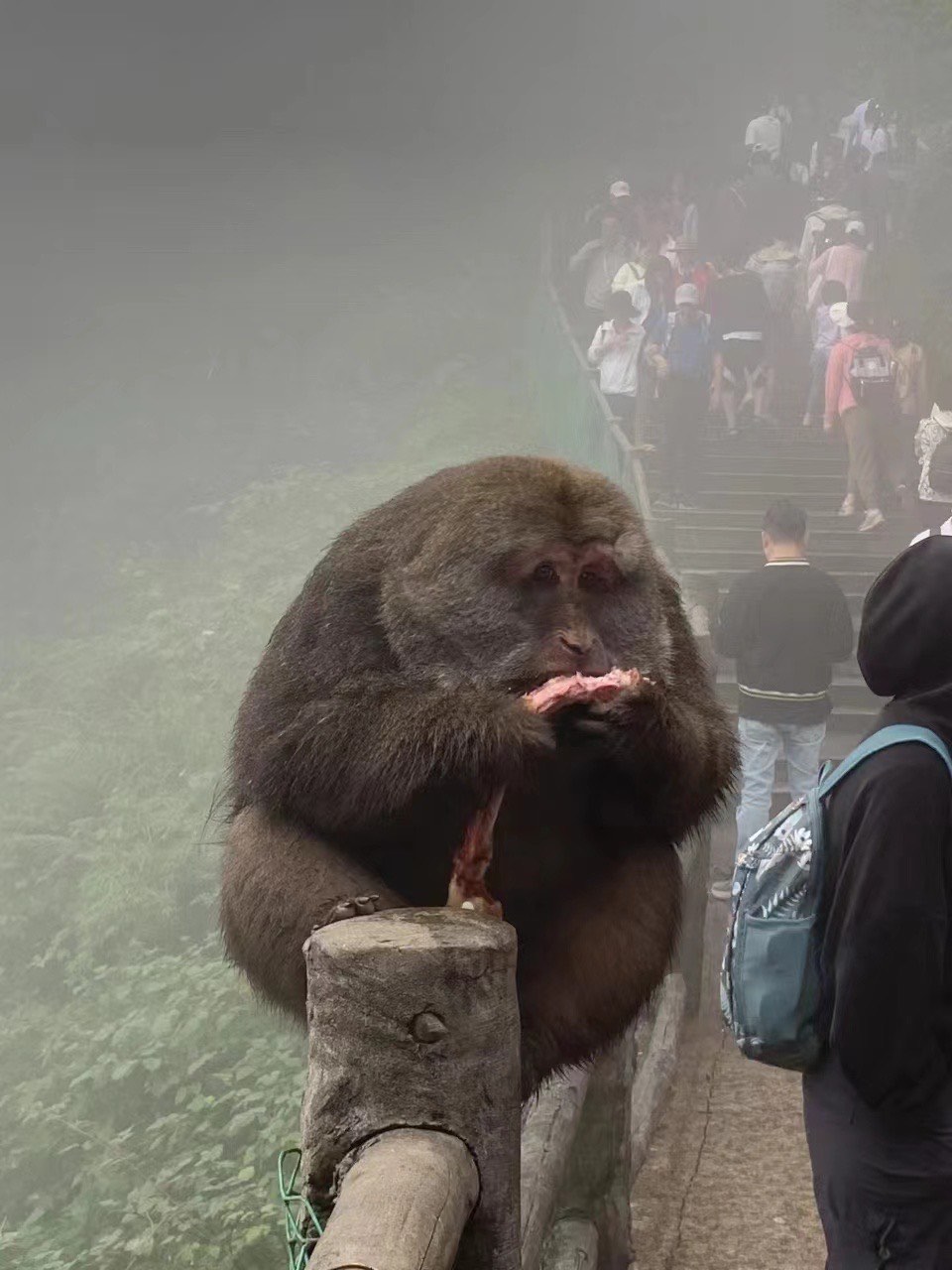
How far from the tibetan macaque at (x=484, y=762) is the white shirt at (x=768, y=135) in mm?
17860

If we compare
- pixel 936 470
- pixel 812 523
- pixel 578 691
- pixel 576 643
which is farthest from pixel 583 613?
pixel 812 523

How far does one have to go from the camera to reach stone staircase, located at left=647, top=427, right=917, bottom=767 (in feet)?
32.7

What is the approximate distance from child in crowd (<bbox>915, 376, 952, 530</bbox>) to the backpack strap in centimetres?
590

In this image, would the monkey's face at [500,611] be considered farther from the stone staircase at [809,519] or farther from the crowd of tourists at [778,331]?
the stone staircase at [809,519]

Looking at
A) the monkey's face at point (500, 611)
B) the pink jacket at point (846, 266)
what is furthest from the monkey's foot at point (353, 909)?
the pink jacket at point (846, 266)

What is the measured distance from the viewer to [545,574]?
9.52ft

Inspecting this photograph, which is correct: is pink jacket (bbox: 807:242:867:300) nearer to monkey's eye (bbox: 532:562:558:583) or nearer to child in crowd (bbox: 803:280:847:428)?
child in crowd (bbox: 803:280:847:428)

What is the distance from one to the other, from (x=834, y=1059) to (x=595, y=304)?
1498cm

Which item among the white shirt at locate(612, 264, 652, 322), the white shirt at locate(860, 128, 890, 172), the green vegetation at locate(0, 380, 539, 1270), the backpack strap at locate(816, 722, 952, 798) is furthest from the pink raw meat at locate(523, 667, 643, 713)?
the white shirt at locate(860, 128, 890, 172)

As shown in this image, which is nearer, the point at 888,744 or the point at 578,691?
the point at 888,744

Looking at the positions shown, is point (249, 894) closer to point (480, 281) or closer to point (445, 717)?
point (445, 717)

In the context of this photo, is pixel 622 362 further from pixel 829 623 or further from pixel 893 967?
pixel 893 967

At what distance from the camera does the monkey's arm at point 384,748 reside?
2611mm

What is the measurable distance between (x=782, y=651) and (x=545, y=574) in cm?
426
